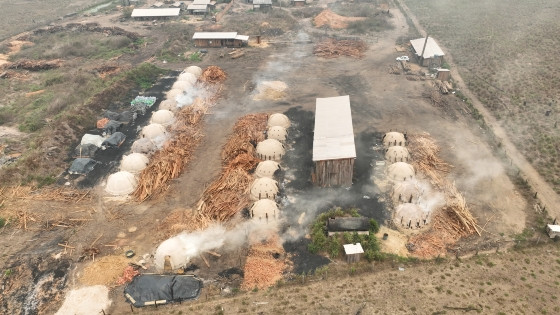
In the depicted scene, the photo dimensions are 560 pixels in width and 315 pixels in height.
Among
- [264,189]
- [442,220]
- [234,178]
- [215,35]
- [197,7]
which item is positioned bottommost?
[442,220]

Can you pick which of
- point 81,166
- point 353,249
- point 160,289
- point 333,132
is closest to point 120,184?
point 81,166

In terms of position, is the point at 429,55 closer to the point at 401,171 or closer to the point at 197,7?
the point at 401,171

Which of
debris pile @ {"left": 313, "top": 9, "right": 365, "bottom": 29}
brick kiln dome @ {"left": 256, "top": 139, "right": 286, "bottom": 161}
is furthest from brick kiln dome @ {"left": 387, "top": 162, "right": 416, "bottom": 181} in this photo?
debris pile @ {"left": 313, "top": 9, "right": 365, "bottom": 29}

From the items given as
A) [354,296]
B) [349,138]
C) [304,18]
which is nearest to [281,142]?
[349,138]

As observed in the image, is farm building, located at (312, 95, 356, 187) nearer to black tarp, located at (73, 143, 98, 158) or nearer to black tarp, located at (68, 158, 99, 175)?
black tarp, located at (68, 158, 99, 175)

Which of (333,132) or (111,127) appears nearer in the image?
(333,132)

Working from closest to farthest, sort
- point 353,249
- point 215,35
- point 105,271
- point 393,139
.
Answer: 1. point 105,271
2. point 353,249
3. point 393,139
4. point 215,35

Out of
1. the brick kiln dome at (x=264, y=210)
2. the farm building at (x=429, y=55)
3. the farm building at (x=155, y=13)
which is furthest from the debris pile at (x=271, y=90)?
the farm building at (x=155, y=13)
